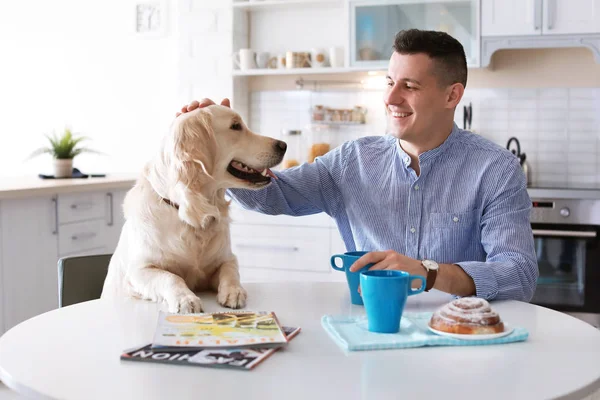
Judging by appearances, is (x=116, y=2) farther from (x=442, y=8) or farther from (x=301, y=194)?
(x=301, y=194)

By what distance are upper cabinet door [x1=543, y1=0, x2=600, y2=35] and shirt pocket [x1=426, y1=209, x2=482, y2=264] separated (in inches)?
92.2

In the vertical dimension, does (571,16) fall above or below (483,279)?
above

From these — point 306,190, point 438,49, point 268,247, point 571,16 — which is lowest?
point 268,247

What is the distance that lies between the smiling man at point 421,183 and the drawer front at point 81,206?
1.98 m

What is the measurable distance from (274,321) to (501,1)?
308cm

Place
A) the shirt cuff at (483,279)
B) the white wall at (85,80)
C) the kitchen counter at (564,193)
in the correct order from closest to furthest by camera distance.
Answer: the shirt cuff at (483,279) < the kitchen counter at (564,193) < the white wall at (85,80)

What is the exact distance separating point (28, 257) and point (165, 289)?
7.10 feet

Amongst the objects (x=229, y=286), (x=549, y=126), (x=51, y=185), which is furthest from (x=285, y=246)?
(x=229, y=286)

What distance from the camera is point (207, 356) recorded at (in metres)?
1.08

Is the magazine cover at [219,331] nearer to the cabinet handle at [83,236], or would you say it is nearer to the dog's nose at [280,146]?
the dog's nose at [280,146]

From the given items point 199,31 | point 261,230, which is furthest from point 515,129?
point 199,31

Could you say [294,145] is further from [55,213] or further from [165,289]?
[165,289]

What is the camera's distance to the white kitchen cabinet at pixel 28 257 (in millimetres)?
3297

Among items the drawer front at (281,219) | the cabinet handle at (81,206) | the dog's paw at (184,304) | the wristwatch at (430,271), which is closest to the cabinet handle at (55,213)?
the cabinet handle at (81,206)
